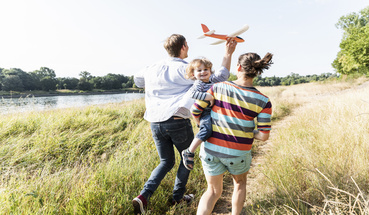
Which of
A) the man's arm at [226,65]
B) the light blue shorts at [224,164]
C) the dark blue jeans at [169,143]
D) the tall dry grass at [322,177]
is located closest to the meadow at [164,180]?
the tall dry grass at [322,177]

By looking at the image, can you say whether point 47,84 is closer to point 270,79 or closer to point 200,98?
point 200,98

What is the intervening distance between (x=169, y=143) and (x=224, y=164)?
2.70ft

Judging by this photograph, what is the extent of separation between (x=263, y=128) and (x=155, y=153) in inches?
93.8

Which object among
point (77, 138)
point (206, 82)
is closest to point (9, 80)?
point (77, 138)

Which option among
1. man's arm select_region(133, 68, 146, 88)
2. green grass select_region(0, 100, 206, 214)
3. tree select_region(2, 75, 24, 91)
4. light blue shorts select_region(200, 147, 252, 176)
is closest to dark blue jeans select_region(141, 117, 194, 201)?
green grass select_region(0, 100, 206, 214)

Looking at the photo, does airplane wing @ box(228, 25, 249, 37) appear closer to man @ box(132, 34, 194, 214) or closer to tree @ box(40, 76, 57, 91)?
man @ box(132, 34, 194, 214)

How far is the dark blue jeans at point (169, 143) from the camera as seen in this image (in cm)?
212

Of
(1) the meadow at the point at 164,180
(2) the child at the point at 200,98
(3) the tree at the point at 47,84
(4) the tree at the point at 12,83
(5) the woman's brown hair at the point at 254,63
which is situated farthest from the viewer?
(3) the tree at the point at 47,84

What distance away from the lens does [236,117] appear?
5.17 feet

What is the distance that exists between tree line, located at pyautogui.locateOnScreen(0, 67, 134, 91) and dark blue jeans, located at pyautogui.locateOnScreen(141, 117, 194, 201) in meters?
69.4

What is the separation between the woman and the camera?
1.55 metres

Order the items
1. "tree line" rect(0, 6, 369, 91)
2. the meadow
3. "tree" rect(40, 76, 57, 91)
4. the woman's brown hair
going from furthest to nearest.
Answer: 1. "tree" rect(40, 76, 57, 91)
2. "tree line" rect(0, 6, 369, 91)
3. the meadow
4. the woman's brown hair

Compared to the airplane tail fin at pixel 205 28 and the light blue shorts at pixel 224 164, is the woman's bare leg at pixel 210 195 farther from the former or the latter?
the airplane tail fin at pixel 205 28

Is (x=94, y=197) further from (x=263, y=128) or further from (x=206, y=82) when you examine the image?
(x=263, y=128)
